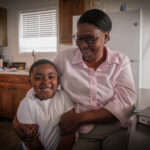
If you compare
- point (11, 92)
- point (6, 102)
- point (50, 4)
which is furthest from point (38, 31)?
point (6, 102)

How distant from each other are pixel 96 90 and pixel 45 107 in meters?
0.28

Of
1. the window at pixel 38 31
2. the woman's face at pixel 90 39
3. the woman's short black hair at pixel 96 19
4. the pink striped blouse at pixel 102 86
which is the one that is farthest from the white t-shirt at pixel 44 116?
the window at pixel 38 31

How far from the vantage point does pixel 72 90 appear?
0.88 metres

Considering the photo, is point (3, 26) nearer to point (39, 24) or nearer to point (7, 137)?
point (39, 24)

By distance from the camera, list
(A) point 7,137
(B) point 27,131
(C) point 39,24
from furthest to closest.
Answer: (C) point 39,24 < (A) point 7,137 < (B) point 27,131

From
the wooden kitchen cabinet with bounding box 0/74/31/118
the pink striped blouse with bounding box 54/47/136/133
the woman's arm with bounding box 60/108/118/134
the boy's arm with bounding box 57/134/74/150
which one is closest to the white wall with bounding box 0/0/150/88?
the wooden kitchen cabinet with bounding box 0/74/31/118

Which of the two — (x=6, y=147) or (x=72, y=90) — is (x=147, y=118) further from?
(x=6, y=147)

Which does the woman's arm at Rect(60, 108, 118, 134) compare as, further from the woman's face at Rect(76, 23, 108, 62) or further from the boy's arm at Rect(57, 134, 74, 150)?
the woman's face at Rect(76, 23, 108, 62)

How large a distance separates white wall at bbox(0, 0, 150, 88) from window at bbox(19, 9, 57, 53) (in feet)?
0.47

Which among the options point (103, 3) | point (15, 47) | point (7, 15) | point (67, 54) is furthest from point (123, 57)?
point (7, 15)

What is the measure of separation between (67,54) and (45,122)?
410mm

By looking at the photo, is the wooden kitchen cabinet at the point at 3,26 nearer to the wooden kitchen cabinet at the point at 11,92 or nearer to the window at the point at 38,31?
the window at the point at 38,31

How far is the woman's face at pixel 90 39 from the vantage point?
835mm

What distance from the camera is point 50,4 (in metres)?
3.16
